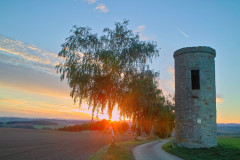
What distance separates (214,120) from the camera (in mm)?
19438

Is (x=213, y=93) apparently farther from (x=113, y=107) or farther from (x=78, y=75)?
(x=78, y=75)

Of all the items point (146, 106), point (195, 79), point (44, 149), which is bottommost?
point (44, 149)

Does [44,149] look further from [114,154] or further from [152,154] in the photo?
[152,154]

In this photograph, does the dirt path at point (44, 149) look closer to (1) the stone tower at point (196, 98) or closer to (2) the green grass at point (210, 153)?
(2) the green grass at point (210, 153)

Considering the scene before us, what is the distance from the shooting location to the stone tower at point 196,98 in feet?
61.7

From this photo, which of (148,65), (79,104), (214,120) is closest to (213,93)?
(214,120)

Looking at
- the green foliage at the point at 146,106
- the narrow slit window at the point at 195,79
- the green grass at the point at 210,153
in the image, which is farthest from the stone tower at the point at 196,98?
the green foliage at the point at 146,106

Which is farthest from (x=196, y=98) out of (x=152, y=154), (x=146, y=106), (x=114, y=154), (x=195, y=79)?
(x=146, y=106)

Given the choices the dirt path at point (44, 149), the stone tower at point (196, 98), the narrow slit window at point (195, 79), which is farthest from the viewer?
the narrow slit window at point (195, 79)

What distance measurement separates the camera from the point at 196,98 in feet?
63.6

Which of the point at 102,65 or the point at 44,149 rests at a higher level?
the point at 102,65

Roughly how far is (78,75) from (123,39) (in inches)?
252

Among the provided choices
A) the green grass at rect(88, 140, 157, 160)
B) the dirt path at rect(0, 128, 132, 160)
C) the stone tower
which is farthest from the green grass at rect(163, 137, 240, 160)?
the dirt path at rect(0, 128, 132, 160)

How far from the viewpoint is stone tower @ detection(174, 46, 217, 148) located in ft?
61.7
